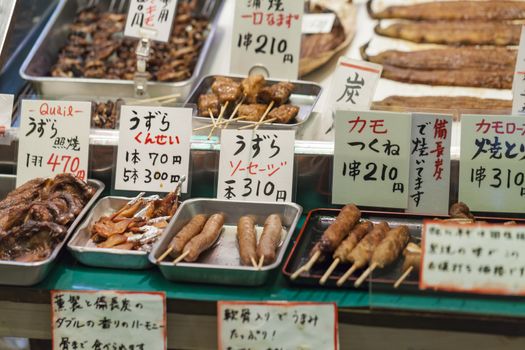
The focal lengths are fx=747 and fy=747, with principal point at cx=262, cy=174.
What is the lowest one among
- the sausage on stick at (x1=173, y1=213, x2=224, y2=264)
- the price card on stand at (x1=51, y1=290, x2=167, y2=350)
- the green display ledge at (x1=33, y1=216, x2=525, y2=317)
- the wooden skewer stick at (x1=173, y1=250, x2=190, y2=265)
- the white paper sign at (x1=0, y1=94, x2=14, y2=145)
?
the price card on stand at (x1=51, y1=290, x2=167, y2=350)

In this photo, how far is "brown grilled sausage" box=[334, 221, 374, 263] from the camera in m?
2.59

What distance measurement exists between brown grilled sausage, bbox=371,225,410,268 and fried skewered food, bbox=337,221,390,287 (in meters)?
0.03

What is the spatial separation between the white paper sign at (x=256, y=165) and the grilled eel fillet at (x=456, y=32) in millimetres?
1769

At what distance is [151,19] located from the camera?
3.67m

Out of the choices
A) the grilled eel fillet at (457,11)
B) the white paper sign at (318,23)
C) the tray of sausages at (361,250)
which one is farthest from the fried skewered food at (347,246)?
the grilled eel fillet at (457,11)

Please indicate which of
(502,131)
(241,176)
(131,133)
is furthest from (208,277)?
(502,131)

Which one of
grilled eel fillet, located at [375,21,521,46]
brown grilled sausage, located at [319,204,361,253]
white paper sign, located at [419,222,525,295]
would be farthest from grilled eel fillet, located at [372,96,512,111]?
white paper sign, located at [419,222,525,295]

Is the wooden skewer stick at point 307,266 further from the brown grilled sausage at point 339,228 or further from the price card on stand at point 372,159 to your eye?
the price card on stand at point 372,159

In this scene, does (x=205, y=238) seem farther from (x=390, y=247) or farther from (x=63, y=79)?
(x=63, y=79)

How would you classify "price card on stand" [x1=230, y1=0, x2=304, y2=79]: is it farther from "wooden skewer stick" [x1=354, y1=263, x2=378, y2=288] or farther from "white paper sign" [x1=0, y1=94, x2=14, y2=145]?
"wooden skewer stick" [x1=354, y1=263, x2=378, y2=288]

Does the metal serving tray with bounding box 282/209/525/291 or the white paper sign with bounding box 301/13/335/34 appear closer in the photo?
the metal serving tray with bounding box 282/209/525/291

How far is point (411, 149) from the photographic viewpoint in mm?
2904

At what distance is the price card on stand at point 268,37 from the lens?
3.64 metres

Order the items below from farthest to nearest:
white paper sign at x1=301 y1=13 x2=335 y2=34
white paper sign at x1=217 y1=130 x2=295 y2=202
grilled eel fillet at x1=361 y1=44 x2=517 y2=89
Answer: white paper sign at x1=301 y1=13 x2=335 y2=34 → grilled eel fillet at x1=361 y1=44 x2=517 y2=89 → white paper sign at x1=217 y1=130 x2=295 y2=202
